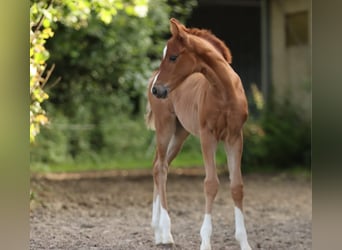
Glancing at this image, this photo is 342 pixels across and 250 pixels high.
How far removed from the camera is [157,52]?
10.2 m

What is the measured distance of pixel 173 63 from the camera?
163 inches

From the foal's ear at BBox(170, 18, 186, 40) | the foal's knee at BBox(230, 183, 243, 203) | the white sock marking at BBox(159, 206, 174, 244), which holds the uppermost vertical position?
the foal's ear at BBox(170, 18, 186, 40)

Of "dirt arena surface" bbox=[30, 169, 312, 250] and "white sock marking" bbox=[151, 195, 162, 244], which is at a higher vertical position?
"white sock marking" bbox=[151, 195, 162, 244]

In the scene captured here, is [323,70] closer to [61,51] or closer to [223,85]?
[223,85]

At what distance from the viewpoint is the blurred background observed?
972 centimetres

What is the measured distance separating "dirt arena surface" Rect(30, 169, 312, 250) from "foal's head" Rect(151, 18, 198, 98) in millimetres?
1325

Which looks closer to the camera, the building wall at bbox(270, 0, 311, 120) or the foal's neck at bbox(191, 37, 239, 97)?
the foal's neck at bbox(191, 37, 239, 97)

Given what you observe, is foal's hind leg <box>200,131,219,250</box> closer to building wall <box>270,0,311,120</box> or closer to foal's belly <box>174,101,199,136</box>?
foal's belly <box>174,101,199,136</box>

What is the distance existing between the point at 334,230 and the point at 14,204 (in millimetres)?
1389

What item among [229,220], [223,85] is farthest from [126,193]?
[223,85]

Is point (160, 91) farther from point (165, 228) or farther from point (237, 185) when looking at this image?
point (165, 228)

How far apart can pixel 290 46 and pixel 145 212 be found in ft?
21.3

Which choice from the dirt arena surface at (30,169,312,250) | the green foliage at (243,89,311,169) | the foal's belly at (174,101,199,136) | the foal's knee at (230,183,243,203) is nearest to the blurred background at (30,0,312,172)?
the green foliage at (243,89,311,169)

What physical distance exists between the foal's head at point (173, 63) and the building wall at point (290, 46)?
7638 millimetres
